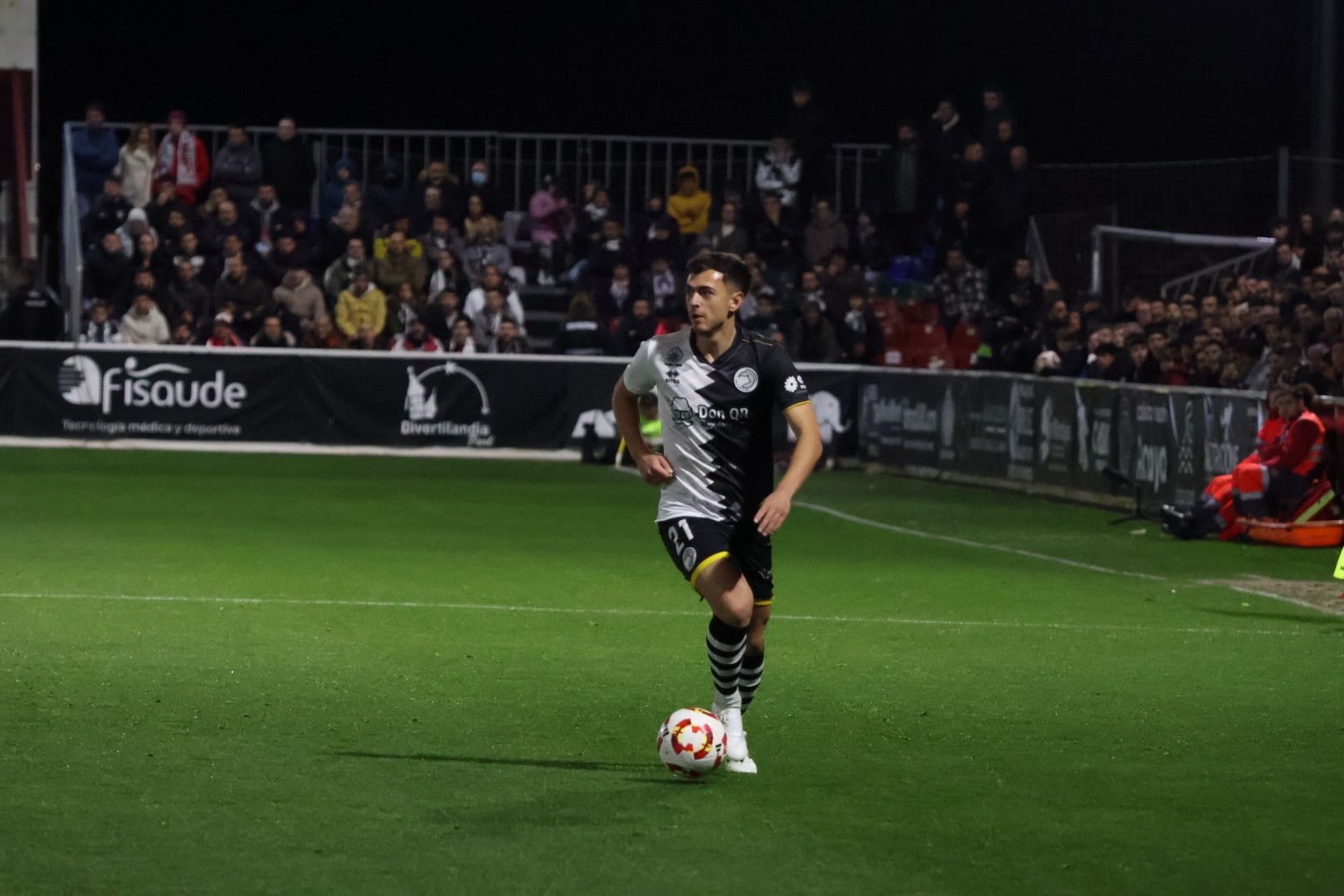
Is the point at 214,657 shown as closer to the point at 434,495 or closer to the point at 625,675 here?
the point at 625,675

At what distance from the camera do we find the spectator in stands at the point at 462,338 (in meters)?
26.4

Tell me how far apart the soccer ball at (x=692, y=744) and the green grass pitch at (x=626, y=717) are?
16cm

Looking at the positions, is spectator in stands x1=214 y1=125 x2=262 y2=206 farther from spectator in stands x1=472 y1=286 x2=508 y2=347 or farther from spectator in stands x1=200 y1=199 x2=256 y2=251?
spectator in stands x1=472 y1=286 x2=508 y2=347

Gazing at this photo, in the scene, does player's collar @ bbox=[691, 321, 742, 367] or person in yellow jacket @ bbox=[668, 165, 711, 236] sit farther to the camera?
person in yellow jacket @ bbox=[668, 165, 711, 236]

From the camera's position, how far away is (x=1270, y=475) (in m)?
17.1

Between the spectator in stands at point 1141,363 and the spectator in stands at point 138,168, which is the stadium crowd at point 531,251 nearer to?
the spectator in stands at point 138,168

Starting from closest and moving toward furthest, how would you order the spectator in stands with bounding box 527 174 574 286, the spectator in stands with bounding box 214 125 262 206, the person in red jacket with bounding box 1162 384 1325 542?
1. the person in red jacket with bounding box 1162 384 1325 542
2. the spectator in stands with bounding box 214 125 262 206
3. the spectator in stands with bounding box 527 174 574 286

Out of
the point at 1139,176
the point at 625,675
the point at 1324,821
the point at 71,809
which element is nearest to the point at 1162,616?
the point at 625,675

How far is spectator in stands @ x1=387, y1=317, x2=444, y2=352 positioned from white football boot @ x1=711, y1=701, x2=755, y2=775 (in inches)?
747

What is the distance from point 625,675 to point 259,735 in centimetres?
230

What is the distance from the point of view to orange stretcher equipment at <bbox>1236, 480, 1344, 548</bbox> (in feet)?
55.7

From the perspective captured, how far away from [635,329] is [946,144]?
17.4 feet

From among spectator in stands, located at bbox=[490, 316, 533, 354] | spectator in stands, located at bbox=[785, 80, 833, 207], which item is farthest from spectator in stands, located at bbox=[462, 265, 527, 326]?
spectator in stands, located at bbox=[785, 80, 833, 207]

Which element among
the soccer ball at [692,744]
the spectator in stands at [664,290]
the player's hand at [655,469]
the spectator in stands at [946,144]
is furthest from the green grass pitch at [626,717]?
the spectator in stands at [946,144]
